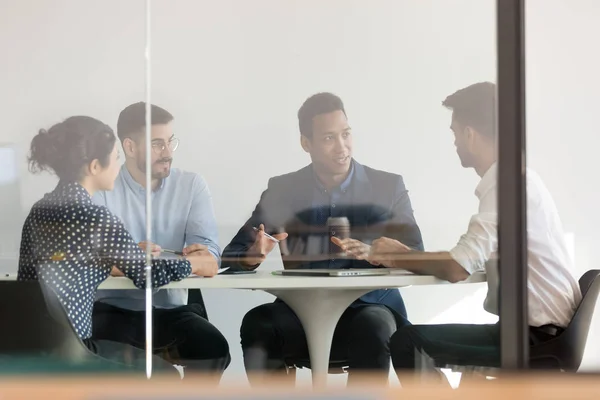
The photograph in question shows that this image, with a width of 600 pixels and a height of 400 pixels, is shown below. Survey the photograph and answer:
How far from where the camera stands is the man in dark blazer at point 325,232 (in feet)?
12.1

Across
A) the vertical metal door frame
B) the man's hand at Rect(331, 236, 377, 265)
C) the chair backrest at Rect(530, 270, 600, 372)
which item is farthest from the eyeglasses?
the chair backrest at Rect(530, 270, 600, 372)

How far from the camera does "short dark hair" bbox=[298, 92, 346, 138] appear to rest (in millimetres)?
3758

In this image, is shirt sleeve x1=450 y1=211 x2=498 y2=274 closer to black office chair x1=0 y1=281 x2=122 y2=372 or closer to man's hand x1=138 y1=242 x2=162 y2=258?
man's hand x1=138 y1=242 x2=162 y2=258

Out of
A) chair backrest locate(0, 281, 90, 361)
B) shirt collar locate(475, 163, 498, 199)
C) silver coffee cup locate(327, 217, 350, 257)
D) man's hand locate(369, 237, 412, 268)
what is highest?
shirt collar locate(475, 163, 498, 199)

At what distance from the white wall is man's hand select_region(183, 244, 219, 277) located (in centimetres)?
8

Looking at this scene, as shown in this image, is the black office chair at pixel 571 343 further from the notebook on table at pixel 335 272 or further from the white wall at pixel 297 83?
the notebook on table at pixel 335 272

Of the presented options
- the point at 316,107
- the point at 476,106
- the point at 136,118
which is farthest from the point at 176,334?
the point at 476,106

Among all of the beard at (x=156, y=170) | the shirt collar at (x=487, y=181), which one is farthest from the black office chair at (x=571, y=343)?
the beard at (x=156, y=170)

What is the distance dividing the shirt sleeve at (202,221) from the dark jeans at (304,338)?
34cm

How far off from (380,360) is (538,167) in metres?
1.01

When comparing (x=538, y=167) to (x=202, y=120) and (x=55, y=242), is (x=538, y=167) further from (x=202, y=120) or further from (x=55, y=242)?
(x=55, y=242)

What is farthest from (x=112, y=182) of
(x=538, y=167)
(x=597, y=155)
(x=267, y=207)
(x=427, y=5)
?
(x=597, y=155)

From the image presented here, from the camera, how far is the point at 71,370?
3.67 m

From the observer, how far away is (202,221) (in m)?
3.75
